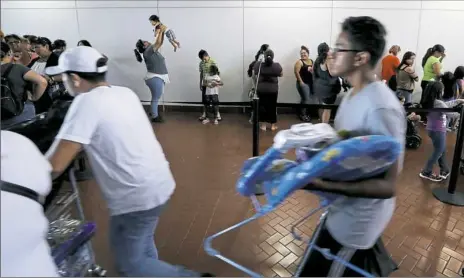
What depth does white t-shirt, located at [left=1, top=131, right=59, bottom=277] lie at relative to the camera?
798mm

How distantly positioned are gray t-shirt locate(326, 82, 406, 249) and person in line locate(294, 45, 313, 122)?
6.29 m

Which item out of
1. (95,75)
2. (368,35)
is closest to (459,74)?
(368,35)

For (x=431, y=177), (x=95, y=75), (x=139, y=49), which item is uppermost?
(x=95, y=75)

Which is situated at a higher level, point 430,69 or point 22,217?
point 22,217

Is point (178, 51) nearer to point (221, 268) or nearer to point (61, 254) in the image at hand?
point (221, 268)

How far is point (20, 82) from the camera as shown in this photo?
355 centimetres

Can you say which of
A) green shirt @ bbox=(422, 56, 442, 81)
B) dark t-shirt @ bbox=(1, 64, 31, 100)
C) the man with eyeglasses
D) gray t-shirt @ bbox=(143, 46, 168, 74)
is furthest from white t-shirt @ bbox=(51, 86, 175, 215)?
green shirt @ bbox=(422, 56, 442, 81)

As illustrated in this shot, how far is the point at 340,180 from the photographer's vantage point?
138 cm

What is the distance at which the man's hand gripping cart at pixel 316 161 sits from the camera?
125 cm

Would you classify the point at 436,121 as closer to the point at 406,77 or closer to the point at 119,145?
the point at 406,77

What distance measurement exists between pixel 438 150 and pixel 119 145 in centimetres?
401

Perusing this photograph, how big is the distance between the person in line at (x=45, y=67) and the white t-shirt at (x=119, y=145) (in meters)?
2.95

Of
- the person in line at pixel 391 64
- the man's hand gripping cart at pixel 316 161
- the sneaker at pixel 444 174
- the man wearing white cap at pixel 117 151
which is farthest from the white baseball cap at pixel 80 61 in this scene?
the person in line at pixel 391 64

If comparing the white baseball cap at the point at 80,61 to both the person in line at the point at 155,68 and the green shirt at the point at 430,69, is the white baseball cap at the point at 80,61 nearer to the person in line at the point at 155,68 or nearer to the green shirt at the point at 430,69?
the person in line at the point at 155,68
